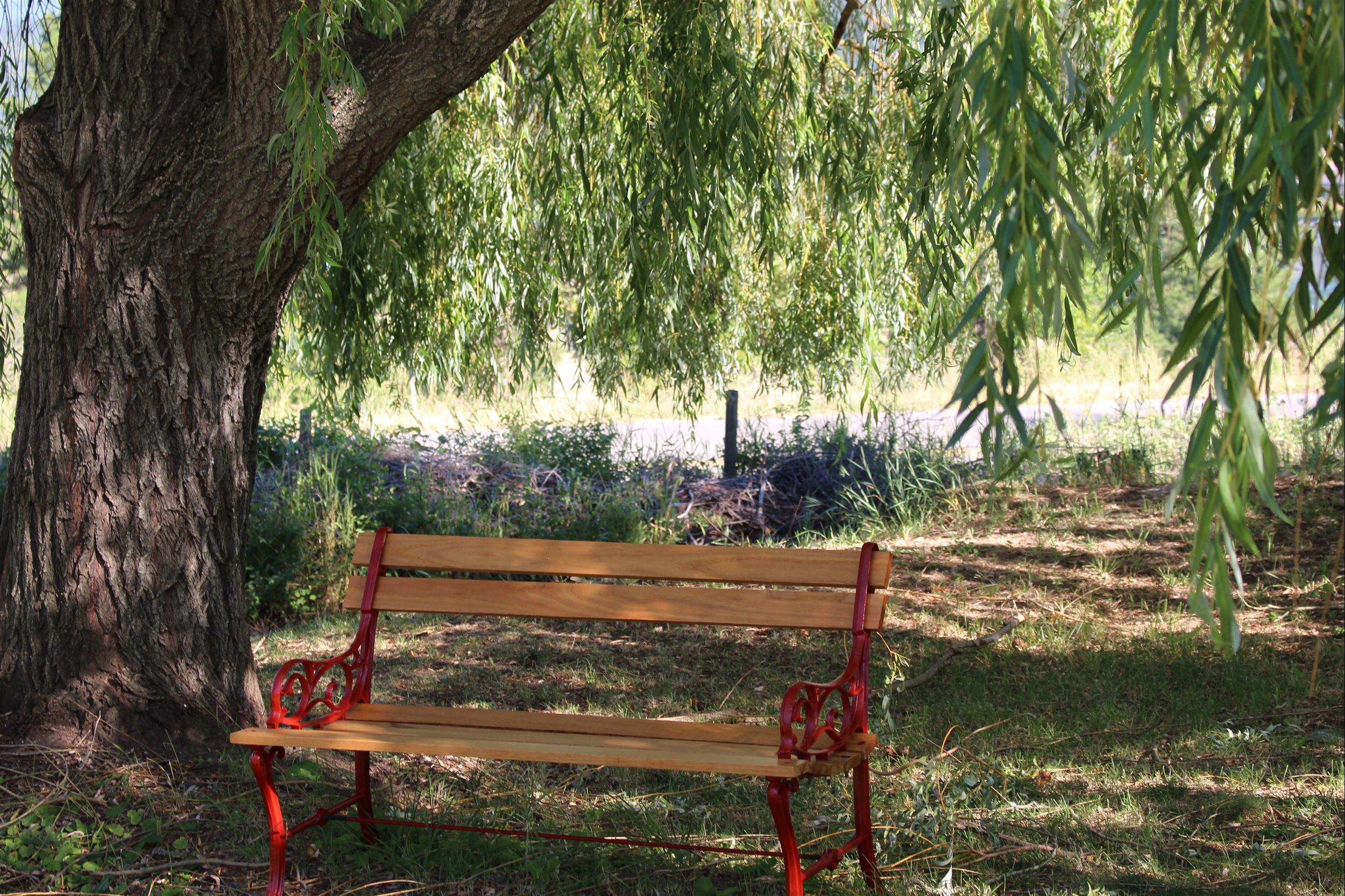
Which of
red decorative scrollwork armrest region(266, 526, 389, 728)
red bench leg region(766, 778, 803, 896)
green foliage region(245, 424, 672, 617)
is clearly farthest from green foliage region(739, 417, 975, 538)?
red bench leg region(766, 778, 803, 896)

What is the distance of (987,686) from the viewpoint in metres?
4.90

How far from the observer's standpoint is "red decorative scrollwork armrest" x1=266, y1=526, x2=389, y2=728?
304 cm

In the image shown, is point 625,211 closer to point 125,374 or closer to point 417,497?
point 125,374

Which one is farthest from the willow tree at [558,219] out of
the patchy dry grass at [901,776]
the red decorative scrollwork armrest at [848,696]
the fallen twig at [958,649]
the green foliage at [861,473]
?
the green foliage at [861,473]

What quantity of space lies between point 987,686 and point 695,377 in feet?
7.24

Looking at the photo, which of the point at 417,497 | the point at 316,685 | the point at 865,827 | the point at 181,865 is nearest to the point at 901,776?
the point at 865,827

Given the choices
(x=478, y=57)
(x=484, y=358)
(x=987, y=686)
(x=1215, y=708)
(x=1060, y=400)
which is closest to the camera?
(x=478, y=57)

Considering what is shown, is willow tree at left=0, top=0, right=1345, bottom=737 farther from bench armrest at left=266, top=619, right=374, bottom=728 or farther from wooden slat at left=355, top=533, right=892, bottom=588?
wooden slat at left=355, top=533, right=892, bottom=588

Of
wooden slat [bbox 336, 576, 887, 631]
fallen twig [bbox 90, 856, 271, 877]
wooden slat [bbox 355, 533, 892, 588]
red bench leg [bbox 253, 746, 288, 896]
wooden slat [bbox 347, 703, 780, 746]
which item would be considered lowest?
fallen twig [bbox 90, 856, 271, 877]

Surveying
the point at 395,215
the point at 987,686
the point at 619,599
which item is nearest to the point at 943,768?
the point at 987,686

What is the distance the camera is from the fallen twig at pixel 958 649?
4.93 metres

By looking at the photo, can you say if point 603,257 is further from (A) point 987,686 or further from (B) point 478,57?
(A) point 987,686

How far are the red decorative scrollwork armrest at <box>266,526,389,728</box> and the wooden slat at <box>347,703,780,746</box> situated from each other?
0.07m

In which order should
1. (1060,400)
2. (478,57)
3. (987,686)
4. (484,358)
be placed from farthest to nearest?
(1060,400), (484,358), (987,686), (478,57)
